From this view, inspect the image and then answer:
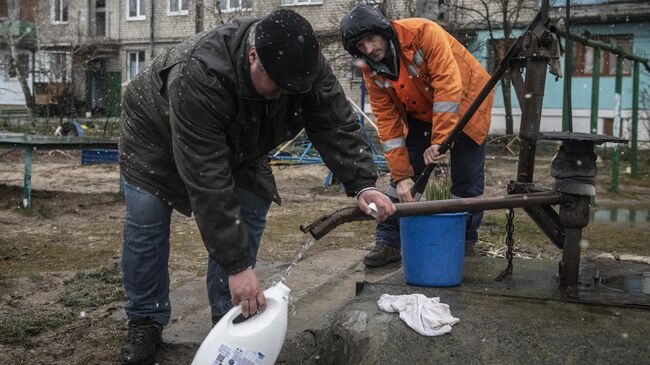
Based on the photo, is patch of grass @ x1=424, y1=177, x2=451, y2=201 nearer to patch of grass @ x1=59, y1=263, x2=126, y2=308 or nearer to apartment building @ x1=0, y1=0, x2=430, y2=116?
patch of grass @ x1=59, y1=263, x2=126, y2=308

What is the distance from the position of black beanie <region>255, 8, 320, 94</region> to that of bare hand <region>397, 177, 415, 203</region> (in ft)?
6.18

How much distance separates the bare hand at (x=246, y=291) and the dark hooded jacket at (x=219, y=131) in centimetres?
4

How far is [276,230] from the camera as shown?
6699mm

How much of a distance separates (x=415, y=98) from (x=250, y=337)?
2.17 metres

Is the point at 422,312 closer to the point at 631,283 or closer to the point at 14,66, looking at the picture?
the point at 631,283

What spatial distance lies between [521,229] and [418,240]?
3.33 meters

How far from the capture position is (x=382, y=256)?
182 inches

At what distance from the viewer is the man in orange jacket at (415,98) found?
390 centimetres

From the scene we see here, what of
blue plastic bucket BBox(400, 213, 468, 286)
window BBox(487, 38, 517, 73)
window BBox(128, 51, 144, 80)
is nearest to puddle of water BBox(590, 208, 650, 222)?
blue plastic bucket BBox(400, 213, 468, 286)

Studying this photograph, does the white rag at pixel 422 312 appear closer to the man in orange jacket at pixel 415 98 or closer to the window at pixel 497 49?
the man in orange jacket at pixel 415 98

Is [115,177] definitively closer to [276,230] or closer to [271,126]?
[276,230]

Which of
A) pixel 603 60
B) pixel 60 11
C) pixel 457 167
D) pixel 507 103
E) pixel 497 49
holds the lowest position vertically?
pixel 457 167

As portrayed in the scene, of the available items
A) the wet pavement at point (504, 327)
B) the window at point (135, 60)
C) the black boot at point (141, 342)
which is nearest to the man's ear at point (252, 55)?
the wet pavement at point (504, 327)

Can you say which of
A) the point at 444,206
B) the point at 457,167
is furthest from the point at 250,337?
→ the point at 457,167
